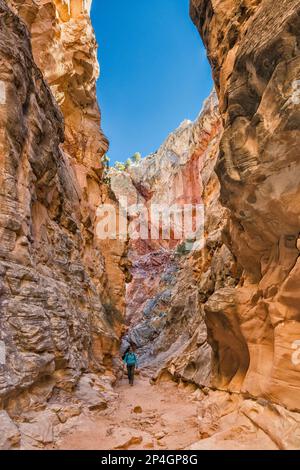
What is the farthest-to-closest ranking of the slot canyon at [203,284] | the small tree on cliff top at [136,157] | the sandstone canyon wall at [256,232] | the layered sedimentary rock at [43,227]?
the small tree on cliff top at [136,157] < the layered sedimentary rock at [43,227] < the slot canyon at [203,284] < the sandstone canyon wall at [256,232]

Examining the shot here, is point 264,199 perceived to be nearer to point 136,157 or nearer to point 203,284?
point 203,284

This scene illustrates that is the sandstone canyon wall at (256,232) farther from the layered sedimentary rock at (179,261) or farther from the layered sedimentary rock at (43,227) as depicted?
the layered sedimentary rock at (43,227)

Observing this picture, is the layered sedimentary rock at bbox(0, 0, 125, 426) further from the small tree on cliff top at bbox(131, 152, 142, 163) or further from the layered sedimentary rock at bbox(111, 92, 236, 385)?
the small tree on cliff top at bbox(131, 152, 142, 163)

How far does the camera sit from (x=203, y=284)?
17.2m

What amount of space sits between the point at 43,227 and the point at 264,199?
8.46 m

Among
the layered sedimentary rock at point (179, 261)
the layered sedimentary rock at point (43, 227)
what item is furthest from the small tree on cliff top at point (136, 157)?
the layered sedimentary rock at point (43, 227)

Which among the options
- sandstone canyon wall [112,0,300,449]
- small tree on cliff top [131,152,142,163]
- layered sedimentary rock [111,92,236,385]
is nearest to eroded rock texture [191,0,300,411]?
sandstone canyon wall [112,0,300,449]

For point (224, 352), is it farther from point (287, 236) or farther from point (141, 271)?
point (141, 271)

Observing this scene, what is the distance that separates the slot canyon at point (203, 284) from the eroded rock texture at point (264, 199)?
3 centimetres

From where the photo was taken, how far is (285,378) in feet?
22.0

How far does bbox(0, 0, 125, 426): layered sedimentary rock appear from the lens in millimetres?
8102

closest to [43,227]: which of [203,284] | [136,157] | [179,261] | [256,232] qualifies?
[256,232]

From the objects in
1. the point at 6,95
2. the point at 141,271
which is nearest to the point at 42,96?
the point at 6,95

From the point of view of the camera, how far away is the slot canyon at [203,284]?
6863 mm
